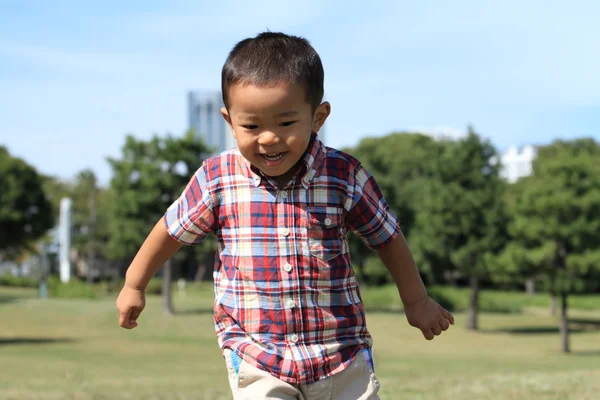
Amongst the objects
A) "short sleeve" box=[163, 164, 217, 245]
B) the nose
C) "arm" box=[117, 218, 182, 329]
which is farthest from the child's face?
"arm" box=[117, 218, 182, 329]

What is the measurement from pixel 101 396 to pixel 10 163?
43545mm

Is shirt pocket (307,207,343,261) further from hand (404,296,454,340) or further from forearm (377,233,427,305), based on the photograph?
hand (404,296,454,340)

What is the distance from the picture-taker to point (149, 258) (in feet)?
11.9

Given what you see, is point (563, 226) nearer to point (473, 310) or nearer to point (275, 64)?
point (473, 310)

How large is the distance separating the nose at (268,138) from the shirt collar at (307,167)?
22 cm

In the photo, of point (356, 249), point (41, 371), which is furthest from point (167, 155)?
point (41, 371)

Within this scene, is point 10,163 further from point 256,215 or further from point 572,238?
point 256,215

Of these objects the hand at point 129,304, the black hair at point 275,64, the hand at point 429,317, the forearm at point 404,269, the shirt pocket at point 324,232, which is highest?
the black hair at point 275,64

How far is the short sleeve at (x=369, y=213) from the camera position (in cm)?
352

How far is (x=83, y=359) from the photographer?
21.5 metres

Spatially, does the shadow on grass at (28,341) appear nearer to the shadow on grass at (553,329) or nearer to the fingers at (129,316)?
the shadow on grass at (553,329)

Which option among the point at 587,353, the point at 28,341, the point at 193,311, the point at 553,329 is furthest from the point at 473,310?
the point at 28,341

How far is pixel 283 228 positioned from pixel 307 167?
0.87 ft

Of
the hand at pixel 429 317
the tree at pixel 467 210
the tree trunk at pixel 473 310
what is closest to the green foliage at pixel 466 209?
the tree at pixel 467 210
